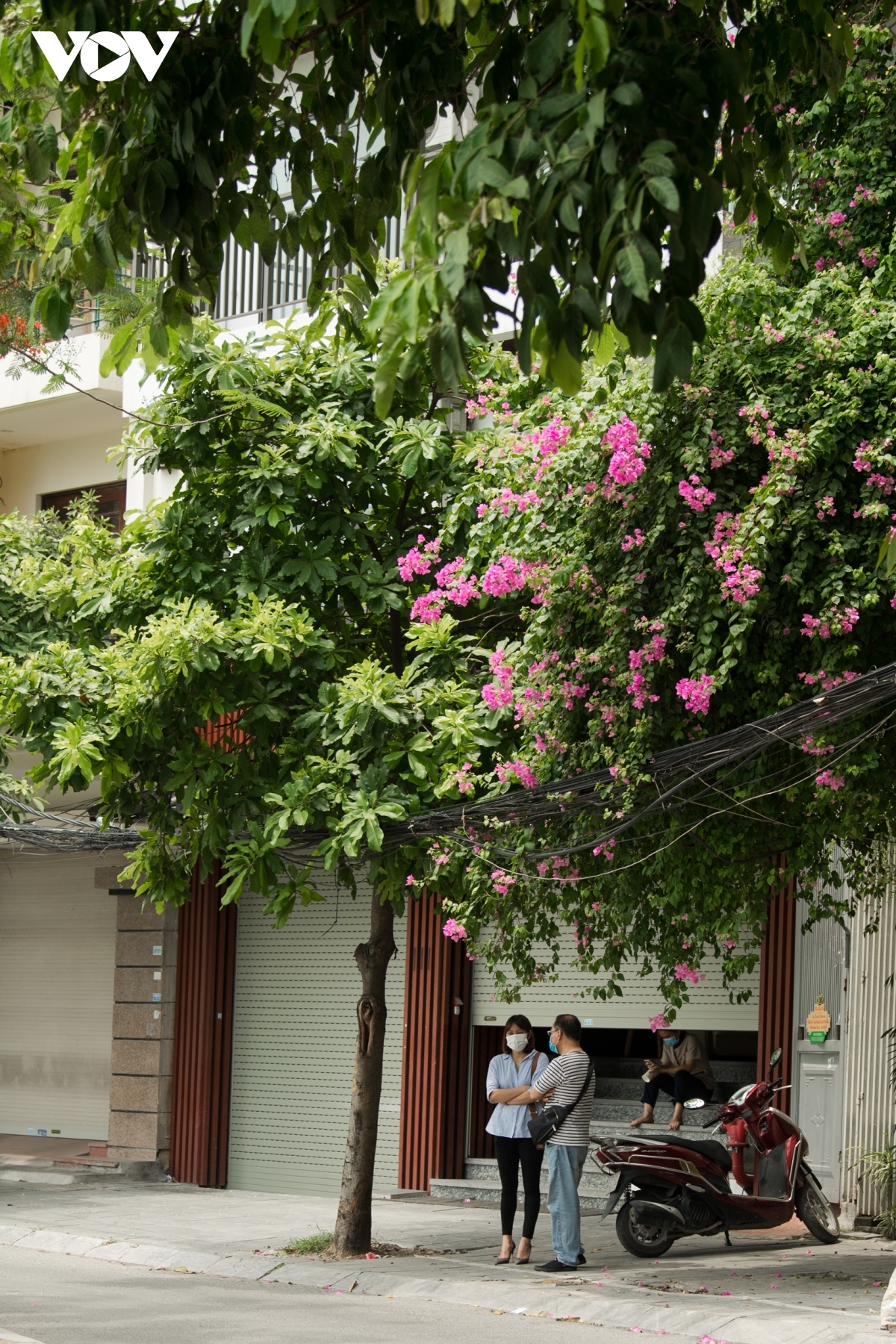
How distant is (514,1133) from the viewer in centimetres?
1044

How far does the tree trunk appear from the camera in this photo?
36.1 feet

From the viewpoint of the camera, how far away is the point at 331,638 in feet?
35.3

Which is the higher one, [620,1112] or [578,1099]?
[578,1099]

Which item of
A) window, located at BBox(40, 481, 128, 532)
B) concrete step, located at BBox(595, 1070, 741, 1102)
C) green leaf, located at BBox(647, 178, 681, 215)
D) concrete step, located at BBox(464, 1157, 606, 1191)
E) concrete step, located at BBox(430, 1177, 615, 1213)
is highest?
window, located at BBox(40, 481, 128, 532)

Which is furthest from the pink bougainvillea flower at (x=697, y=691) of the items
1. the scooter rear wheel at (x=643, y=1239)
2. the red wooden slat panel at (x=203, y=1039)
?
the red wooden slat panel at (x=203, y=1039)

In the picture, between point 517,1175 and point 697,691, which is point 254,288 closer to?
point 517,1175

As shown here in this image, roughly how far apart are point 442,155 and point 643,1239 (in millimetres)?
8306

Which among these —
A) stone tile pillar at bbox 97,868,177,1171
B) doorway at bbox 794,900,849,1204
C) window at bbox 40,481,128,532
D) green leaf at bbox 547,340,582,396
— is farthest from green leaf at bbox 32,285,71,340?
window at bbox 40,481,128,532

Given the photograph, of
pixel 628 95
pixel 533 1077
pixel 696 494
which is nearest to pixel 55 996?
pixel 533 1077

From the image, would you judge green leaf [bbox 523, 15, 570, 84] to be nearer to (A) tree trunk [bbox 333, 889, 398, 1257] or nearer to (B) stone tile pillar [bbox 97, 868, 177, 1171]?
(A) tree trunk [bbox 333, 889, 398, 1257]

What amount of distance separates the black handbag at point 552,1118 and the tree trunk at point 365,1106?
1.30m

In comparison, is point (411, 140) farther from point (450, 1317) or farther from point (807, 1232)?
point (807, 1232)

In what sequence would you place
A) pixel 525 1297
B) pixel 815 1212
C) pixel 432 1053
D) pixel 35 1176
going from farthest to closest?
1. pixel 35 1176
2. pixel 432 1053
3. pixel 815 1212
4. pixel 525 1297

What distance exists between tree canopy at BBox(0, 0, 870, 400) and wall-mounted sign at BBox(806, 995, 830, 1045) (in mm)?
6608
